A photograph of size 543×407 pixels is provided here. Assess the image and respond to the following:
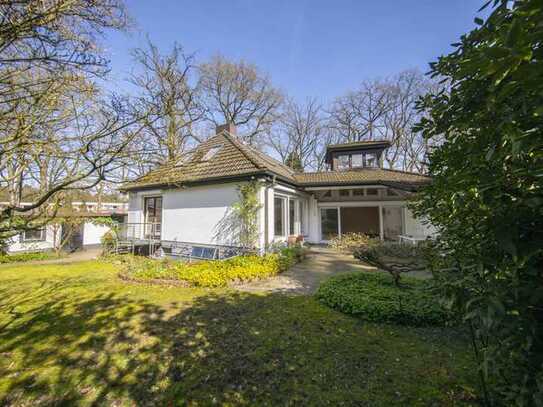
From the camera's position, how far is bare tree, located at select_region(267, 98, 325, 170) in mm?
28000

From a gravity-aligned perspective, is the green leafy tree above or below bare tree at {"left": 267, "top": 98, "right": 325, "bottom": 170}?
below

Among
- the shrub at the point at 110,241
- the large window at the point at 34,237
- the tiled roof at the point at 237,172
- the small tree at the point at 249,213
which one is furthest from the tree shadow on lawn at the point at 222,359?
the large window at the point at 34,237

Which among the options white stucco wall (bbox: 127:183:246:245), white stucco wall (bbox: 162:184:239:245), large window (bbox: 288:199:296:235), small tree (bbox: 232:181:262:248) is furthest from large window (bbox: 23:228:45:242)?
large window (bbox: 288:199:296:235)

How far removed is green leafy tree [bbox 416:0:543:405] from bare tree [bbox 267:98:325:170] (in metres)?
26.4

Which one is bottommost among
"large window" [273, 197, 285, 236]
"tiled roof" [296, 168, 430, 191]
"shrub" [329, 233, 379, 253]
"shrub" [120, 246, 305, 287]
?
"shrub" [120, 246, 305, 287]

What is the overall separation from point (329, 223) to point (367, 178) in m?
3.40

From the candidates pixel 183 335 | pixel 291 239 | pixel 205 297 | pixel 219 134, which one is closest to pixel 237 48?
pixel 219 134

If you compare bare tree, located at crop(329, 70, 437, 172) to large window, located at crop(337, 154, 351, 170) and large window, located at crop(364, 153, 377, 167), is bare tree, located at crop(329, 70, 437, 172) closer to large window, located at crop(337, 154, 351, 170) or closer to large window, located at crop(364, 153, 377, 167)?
large window, located at crop(364, 153, 377, 167)

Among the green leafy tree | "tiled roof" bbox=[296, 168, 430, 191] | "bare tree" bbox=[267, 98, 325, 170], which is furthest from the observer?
"bare tree" bbox=[267, 98, 325, 170]

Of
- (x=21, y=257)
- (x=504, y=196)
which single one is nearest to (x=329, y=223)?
(x=504, y=196)

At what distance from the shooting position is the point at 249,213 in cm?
920

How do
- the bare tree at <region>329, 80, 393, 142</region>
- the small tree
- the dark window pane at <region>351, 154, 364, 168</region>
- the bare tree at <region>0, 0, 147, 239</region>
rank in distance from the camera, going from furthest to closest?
the bare tree at <region>329, 80, 393, 142</region> → the dark window pane at <region>351, 154, 364, 168</region> → the small tree → the bare tree at <region>0, 0, 147, 239</region>

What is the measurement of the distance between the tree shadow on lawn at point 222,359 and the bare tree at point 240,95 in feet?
66.3

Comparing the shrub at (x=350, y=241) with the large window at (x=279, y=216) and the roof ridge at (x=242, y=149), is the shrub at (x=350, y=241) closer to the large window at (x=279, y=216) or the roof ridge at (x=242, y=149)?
the large window at (x=279, y=216)
